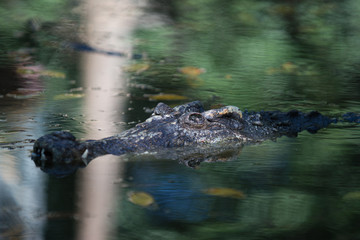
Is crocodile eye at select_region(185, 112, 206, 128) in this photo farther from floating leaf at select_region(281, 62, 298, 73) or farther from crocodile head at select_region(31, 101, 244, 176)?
floating leaf at select_region(281, 62, 298, 73)

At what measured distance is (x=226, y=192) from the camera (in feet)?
12.4

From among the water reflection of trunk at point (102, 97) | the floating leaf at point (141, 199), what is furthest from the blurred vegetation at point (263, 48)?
the floating leaf at point (141, 199)

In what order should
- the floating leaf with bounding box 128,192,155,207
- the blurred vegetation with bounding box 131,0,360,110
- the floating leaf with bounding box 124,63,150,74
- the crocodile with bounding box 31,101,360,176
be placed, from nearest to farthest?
the floating leaf with bounding box 128,192,155,207
the crocodile with bounding box 31,101,360,176
the blurred vegetation with bounding box 131,0,360,110
the floating leaf with bounding box 124,63,150,74

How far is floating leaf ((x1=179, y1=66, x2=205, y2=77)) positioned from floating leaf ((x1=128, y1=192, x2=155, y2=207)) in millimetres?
3981

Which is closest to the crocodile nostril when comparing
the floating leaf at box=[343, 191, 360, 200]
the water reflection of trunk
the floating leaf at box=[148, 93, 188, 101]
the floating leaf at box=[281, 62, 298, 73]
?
the water reflection of trunk

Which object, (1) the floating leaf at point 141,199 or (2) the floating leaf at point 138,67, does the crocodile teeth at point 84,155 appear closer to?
(1) the floating leaf at point 141,199

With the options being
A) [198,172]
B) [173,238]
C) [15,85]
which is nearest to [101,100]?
[15,85]

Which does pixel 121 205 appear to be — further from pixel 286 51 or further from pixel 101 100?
pixel 286 51

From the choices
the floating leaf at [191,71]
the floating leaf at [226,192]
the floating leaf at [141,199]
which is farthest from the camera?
the floating leaf at [191,71]

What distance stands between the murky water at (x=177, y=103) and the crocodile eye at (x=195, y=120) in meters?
0.42

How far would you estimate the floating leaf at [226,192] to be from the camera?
373 cm

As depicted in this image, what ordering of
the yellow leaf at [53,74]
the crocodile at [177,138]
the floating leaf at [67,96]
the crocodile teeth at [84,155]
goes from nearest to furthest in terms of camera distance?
the crocodile at [177,138]
the crocodile teeth at [84,155]
the floating leaf at [67,96]
the yellow leaf at [53,74]

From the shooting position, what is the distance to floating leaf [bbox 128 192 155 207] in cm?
356

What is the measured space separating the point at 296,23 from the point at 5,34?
4.83 m
